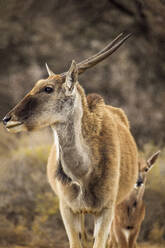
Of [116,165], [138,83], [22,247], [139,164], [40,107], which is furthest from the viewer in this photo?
[138,83]

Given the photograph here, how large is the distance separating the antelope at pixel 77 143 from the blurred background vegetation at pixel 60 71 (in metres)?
0.82

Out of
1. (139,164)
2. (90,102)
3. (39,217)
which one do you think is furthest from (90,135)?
(39,217)

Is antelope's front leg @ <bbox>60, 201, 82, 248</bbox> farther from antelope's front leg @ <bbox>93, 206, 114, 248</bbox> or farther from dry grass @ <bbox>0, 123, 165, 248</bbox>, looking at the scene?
→ dry grass @ <bbox>0, 123, 165, 248</bbox>

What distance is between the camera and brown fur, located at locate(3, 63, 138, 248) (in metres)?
2.44

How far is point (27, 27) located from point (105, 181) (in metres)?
1.64

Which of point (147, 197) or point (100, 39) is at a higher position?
point (100, 39)

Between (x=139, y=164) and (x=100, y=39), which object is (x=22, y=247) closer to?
(x=139, y=164)

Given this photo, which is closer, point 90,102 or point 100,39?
point 90,102

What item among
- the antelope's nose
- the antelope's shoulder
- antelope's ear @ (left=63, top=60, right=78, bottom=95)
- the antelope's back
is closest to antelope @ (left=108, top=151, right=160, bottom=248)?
the antelope's back

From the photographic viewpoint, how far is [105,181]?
101 inches

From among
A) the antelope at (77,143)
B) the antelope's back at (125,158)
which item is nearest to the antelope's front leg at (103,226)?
the antelope at (77,143)

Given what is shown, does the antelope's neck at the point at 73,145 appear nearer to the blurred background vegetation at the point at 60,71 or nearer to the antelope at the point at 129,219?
the antelope at the point at 129,219

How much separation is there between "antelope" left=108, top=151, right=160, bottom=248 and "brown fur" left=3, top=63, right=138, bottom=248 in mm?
373

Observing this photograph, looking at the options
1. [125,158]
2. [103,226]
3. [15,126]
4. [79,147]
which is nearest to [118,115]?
[125,158]
